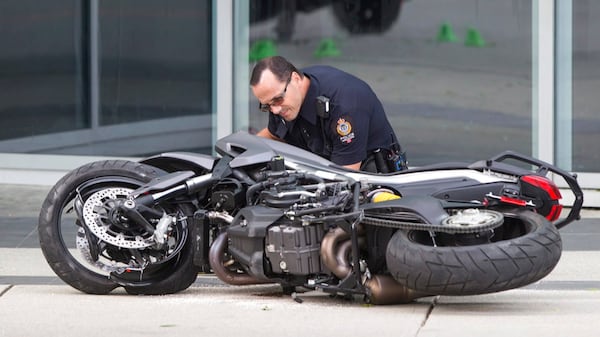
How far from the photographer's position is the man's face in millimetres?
7039

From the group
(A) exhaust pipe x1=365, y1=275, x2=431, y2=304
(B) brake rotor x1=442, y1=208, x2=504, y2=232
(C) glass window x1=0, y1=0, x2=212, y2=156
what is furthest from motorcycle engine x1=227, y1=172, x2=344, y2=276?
(C) glass window x1=0, y1=0, x2=212, y2=156

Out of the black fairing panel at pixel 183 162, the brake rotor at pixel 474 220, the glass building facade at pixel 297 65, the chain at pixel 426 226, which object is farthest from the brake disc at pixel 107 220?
the glass building facade at pixel 297 65

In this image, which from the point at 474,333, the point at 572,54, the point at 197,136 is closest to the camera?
the point at 474,333

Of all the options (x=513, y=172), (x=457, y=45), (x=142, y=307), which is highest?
(x=457, y=45)

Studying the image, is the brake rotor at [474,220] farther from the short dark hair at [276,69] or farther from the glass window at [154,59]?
the glass window at [154,59]

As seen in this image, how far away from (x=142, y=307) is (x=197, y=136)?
5.08 meters

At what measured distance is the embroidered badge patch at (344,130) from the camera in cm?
708

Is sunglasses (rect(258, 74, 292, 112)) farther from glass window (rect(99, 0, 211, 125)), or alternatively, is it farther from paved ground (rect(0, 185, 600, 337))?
glass window (rect(99, 0, 211, 125))

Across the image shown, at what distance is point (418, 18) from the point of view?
11.3 m

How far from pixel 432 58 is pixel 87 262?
4976 mm

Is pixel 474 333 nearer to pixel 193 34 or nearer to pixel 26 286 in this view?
pixel 26 286

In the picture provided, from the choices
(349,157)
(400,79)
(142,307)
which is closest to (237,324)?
(142,307)

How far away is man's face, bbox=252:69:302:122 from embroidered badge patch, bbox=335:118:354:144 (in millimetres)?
245

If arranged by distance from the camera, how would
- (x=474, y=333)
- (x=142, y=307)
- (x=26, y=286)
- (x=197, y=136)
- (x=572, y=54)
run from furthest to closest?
(x=197, y=136), (x=572, y=54), (x=26, y=286), (x=142, y=307), (x=474, y=333)
